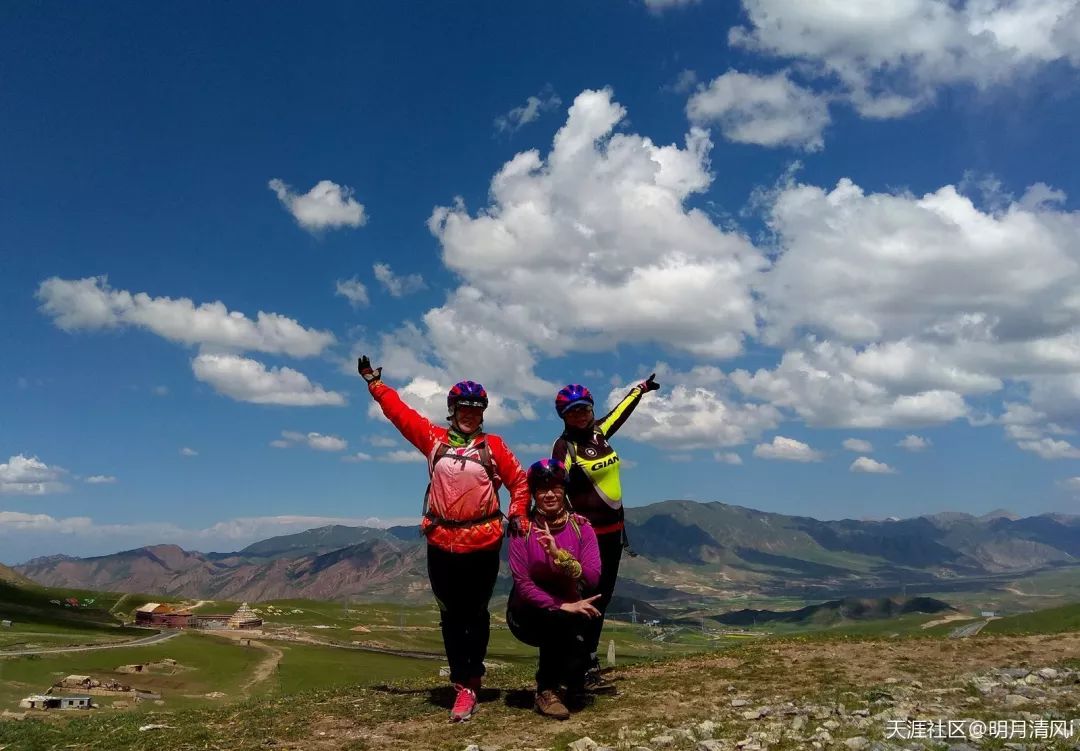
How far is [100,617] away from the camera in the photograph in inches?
6132

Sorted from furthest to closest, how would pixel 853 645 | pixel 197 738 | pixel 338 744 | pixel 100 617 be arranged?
pixel 100 617 < pixel 853 645 < pixel 197 738 < pixel 338 744

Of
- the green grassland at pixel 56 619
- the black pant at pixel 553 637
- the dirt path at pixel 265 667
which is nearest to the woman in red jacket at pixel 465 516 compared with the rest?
the black pant at pixel 553 637

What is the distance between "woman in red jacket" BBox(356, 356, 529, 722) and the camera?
31.9 feet

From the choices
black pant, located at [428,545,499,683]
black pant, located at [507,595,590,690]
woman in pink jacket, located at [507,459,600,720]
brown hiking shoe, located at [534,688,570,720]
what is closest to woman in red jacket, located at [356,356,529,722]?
black pant, located at [428,545,499,683]

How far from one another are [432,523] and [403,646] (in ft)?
488

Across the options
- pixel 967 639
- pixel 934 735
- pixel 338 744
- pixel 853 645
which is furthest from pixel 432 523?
pixel 967 639

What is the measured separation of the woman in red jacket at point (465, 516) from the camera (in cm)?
972

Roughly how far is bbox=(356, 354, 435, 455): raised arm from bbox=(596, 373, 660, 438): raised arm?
3.04 m

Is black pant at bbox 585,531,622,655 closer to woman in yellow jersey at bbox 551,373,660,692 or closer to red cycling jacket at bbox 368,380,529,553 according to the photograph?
woman in yellow jersey at bbox 551,373,660,692

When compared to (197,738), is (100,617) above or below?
below

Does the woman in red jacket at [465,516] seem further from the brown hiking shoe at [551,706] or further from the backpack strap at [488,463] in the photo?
the brown hiking shoe at [551,706]

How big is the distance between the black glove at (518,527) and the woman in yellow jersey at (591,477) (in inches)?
71.4

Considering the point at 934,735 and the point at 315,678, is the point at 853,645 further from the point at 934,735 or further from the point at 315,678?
the point at 315,678

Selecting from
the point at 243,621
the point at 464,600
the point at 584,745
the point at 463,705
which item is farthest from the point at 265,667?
the point at 584,745
